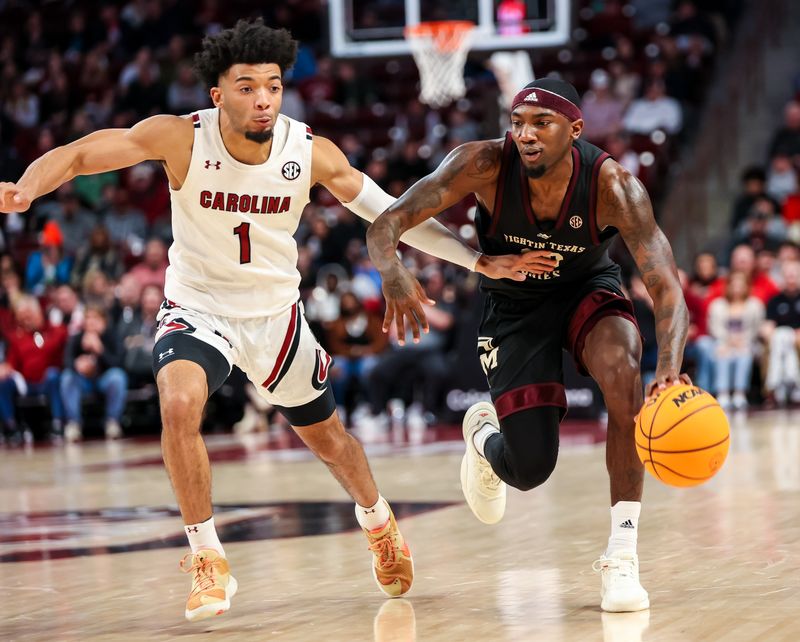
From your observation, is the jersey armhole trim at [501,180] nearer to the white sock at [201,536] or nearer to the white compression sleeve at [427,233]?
the white compression sleeve at [427,233]

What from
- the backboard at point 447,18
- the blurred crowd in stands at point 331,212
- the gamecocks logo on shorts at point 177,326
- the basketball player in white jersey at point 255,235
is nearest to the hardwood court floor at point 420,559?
the basketball player in white jersey at point 255,235

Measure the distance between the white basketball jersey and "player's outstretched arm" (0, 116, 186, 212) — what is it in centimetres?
14

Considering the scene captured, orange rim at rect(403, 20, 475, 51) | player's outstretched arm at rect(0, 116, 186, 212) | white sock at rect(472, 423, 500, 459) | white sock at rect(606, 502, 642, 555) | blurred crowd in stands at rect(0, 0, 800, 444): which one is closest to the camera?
player's outstretched arm at rect(0, 116, 186, 212)

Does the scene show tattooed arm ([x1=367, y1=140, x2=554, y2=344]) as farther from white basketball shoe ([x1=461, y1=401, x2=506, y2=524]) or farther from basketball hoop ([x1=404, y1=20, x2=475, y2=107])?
basketball hoop ([x1=404, y1=20, x2=475, y2=107])

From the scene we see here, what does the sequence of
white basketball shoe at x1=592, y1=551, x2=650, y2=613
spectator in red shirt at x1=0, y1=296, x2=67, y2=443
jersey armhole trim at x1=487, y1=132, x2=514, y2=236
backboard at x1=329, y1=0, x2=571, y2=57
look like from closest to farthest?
white basketball shoe at x1=592, y1=551, x2=650, y2=613 < jersey armhole trim at x1=487, y1=132, x2=514, y2=236 < backboard at x1=329, y1=0, x2=571, y2=57 < spectator in red shirt at x1=0, y1=296, x2=67, y2=443

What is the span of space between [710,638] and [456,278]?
11.2 meters

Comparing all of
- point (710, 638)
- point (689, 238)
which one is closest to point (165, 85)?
point (689, 238)

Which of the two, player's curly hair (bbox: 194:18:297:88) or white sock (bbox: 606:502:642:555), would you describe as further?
player's curly hair (bbox: 194:18:297:88)

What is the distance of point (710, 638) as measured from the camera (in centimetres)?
405

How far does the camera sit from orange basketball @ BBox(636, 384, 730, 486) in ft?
14.6

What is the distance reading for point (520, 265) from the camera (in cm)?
512

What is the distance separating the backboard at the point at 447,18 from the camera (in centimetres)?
1350

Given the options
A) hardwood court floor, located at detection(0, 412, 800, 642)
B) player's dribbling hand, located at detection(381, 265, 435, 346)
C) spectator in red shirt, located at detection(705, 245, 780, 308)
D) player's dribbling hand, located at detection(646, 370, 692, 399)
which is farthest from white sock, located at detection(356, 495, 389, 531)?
spectator in red shirt, located at detection(705, 245, 780, 308)

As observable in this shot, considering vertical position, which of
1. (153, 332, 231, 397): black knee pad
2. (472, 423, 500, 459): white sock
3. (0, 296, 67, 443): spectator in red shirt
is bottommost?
(0, 296, 67, 443): spectator in red shirt
